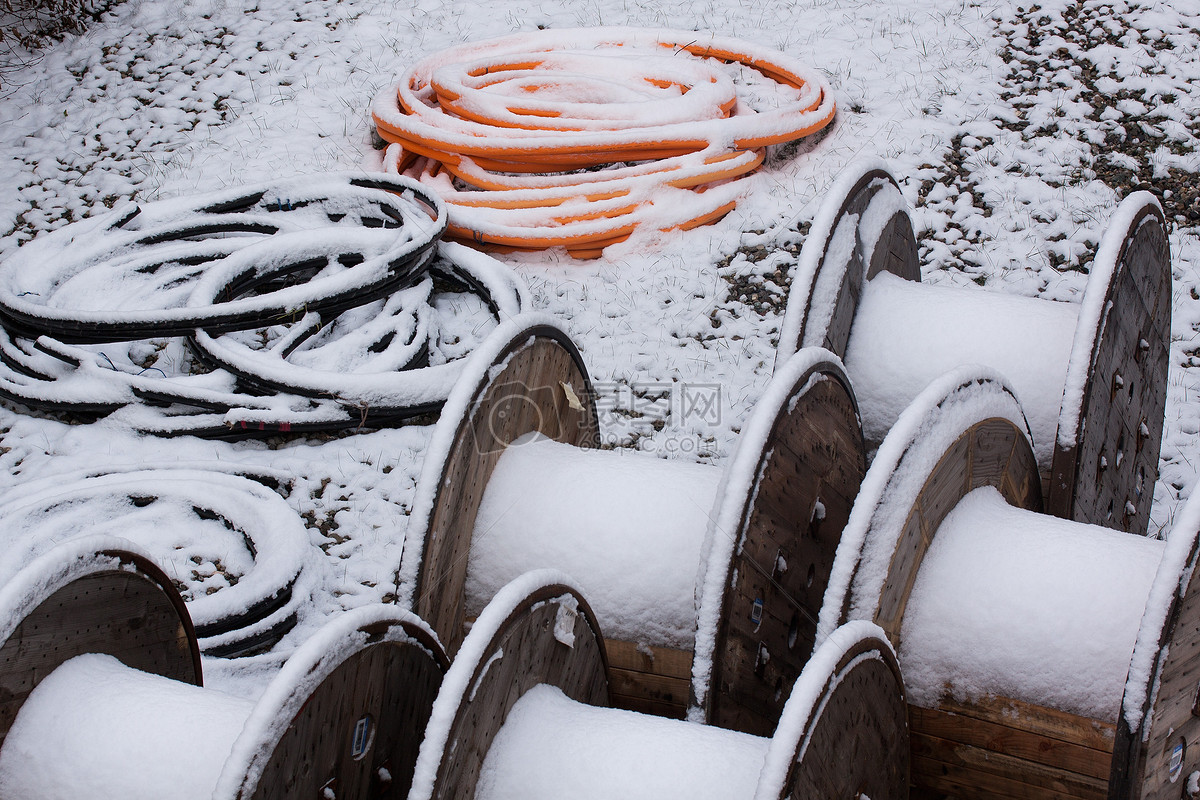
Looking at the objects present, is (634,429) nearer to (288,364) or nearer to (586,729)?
(288,364)

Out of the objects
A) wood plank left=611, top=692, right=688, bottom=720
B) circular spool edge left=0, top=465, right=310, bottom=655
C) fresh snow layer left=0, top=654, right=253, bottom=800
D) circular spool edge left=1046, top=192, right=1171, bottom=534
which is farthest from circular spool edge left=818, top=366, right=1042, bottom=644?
circular spool edge left=0, top=465, right=310, bottom=655

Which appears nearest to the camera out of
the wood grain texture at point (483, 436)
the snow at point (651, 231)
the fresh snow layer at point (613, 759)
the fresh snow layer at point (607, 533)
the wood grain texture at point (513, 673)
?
the wood grain texture at point (513, 673)

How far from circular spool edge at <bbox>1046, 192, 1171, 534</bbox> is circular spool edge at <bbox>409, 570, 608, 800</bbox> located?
1.66m

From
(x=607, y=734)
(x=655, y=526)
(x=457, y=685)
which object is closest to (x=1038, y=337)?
(x=655, y=526)

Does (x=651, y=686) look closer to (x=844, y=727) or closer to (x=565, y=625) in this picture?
(x=565, y=625)

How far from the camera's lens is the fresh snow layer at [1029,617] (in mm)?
2551

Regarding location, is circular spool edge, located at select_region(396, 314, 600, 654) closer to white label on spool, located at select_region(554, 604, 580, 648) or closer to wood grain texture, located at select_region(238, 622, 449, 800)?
wood grain texture, located at select_region(238, 622, 449, 800)

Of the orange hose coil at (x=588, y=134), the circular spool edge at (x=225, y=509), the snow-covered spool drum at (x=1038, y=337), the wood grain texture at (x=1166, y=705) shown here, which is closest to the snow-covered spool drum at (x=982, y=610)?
the wood grain texture at (x=1166, y=705)

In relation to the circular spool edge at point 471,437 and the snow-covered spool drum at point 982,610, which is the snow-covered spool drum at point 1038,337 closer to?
the snow-covered spool drum at point 982,610

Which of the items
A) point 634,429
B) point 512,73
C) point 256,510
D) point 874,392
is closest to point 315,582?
point 256,510

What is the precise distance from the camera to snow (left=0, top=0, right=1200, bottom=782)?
4.65m

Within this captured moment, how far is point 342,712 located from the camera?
2.16 m

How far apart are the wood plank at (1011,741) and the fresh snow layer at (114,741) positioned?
5.97 feet

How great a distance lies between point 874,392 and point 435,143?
3.68 meters
